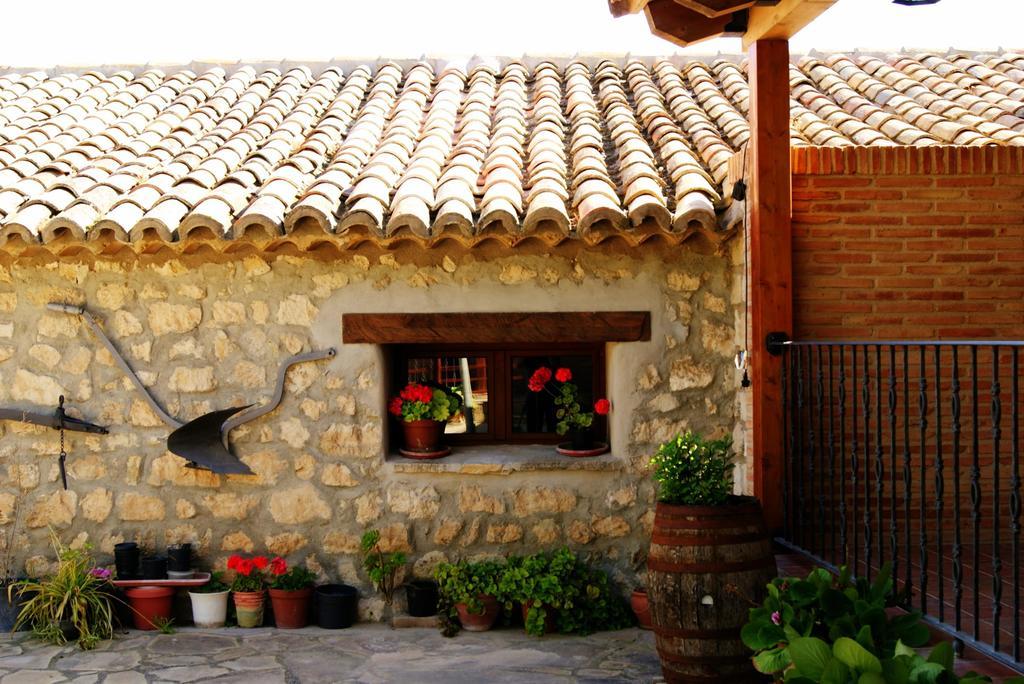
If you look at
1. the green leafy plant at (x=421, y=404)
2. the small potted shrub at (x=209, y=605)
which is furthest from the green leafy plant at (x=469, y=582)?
the small potted shrub at (x=209, y=605)

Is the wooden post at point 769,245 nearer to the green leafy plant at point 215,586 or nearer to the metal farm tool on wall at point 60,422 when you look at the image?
the green leafy plant at point 215,586

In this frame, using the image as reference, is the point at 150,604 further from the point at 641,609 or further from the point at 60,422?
the point at 641,609

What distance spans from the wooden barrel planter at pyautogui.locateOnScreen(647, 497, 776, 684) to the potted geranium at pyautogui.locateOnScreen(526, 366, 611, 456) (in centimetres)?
164

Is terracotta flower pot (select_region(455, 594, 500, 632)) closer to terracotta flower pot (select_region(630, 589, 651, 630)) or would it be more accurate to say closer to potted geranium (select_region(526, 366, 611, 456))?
terracotta flower pot (select_region(630, 589, 651, 630))

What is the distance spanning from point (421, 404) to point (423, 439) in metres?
0.20

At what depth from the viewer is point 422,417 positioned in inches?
250

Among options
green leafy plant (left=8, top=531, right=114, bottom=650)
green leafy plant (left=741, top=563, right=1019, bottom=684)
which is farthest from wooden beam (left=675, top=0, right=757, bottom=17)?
green leafy plant (left=8, top=531, right=114, bottom=650)

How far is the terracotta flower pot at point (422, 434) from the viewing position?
6.33 m

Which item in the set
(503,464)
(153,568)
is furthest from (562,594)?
(153,568)

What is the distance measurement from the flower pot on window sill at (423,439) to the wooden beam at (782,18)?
106 inches

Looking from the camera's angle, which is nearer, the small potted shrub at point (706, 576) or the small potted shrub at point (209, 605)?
the small potted shrub at point (706, 576)

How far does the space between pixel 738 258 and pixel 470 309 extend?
4.93 feet

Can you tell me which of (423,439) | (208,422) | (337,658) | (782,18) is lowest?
(337,658)

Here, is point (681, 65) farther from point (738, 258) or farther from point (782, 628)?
point (782, 628)
